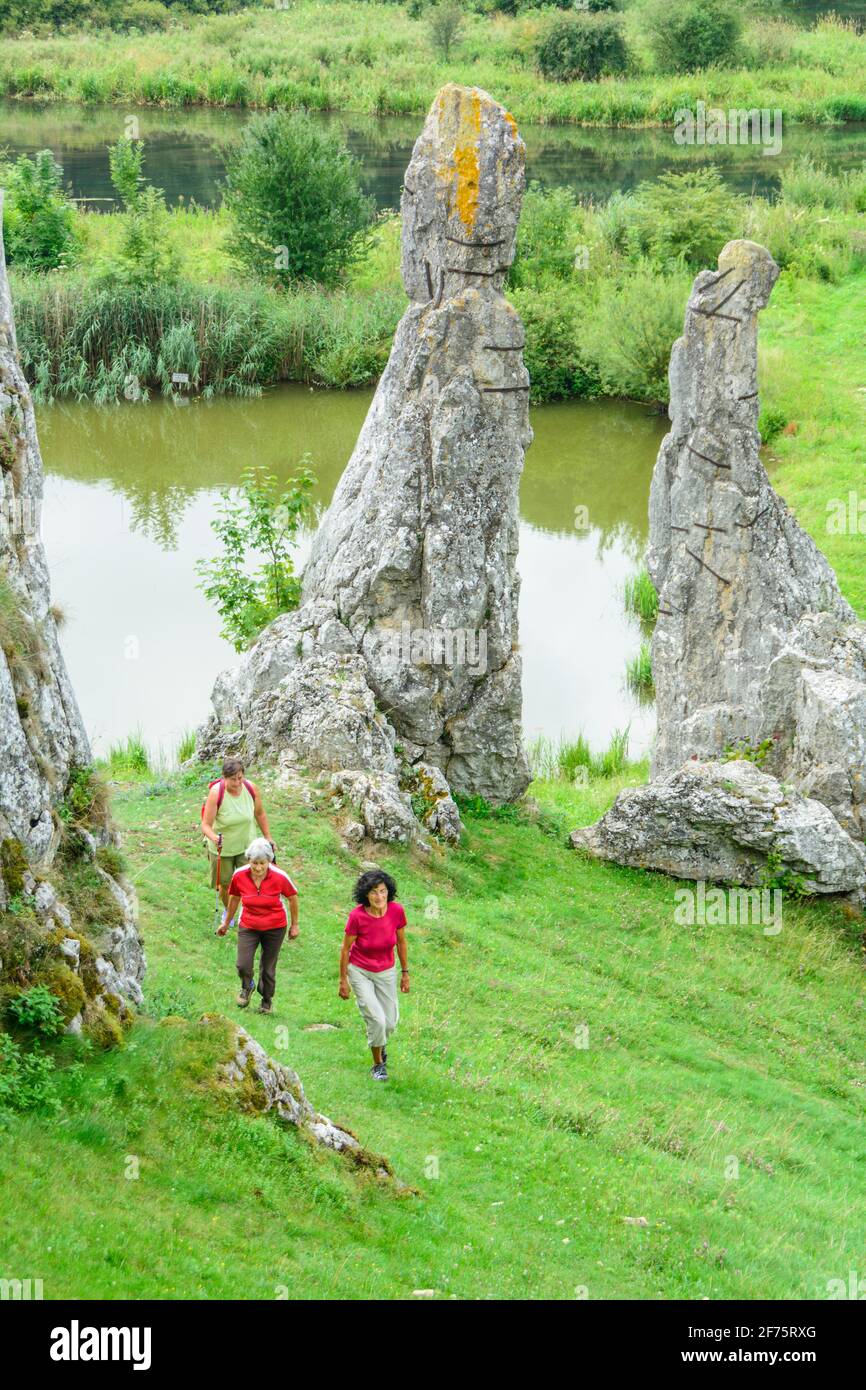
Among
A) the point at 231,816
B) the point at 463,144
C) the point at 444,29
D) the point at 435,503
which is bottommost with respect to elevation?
the point at 231,816

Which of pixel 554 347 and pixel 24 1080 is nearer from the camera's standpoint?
pixel 24 1080

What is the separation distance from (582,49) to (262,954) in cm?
7625

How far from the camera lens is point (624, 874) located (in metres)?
19.6

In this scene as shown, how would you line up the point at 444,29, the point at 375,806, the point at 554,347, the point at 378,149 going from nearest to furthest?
the point at 375,806, the point at 554,347, the point at 378,149, the point at 444,29

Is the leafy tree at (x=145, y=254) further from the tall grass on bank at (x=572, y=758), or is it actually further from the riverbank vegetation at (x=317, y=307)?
the tall grass on bank at (x=572, y=758)

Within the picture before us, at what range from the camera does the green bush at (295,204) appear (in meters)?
44.5

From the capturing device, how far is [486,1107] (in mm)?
12516

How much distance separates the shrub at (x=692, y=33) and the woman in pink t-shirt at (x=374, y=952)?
76744 millimetres

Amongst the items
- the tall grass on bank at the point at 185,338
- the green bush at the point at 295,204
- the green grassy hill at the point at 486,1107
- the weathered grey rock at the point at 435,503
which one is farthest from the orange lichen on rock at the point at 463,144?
the green bush at the point at 295,204

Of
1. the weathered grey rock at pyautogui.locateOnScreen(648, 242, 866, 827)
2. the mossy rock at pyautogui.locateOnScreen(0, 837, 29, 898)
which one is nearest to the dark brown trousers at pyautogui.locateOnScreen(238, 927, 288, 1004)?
the mossy rock at pyautogui.locateOnScreen(0, 837, 29, 898)

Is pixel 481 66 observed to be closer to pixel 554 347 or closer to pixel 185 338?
pixel 554 347

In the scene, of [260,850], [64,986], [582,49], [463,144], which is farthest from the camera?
[582,49]

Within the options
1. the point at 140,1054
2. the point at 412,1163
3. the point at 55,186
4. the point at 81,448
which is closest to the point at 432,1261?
the point at 412,1163

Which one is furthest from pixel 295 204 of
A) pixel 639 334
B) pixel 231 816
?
pixel 231 816
